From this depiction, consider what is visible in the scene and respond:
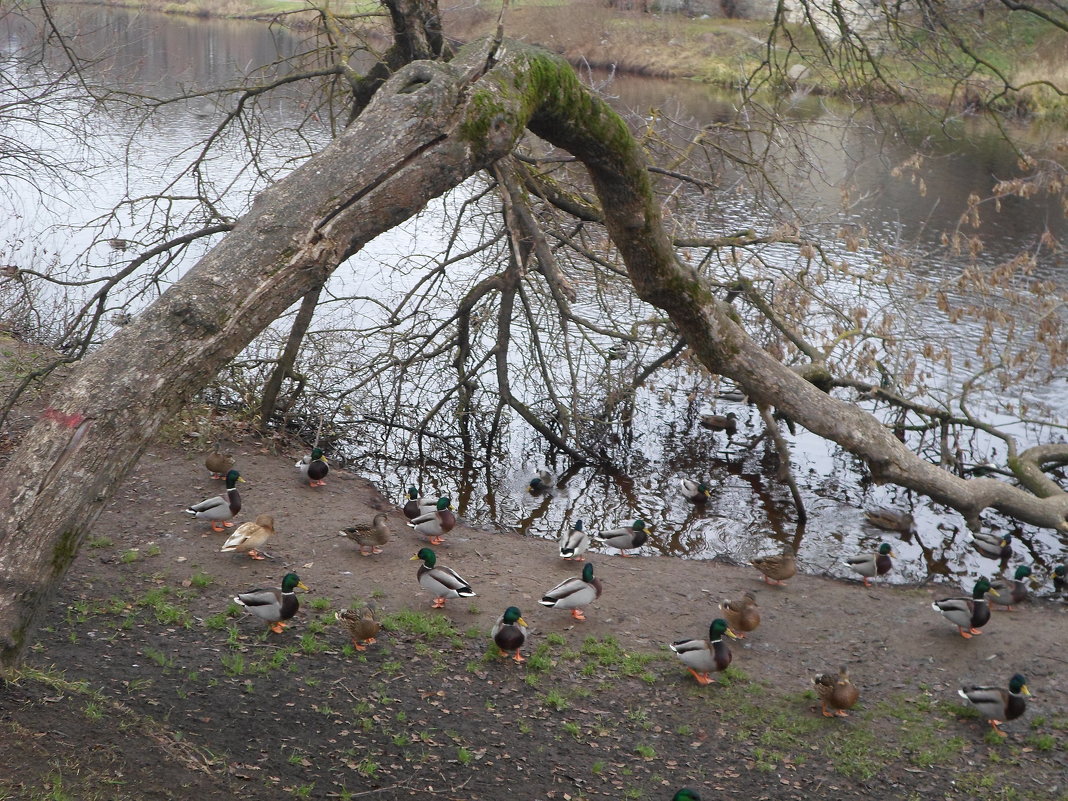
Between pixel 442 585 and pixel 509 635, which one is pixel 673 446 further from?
pixel 509 635

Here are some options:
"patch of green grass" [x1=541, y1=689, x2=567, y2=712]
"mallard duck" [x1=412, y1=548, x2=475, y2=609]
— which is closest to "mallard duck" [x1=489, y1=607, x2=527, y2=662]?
"patch of green grass" [x1=541, y1=689, x2=567, y2=712]

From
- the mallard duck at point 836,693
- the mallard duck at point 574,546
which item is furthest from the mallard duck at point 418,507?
the mallard duck at point 836,693

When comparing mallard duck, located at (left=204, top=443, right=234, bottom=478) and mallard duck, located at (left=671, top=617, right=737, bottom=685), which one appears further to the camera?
mallard duck, located at (left=204, top=443, right=234, bottom=478)

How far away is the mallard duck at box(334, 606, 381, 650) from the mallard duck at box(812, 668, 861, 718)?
3.43m

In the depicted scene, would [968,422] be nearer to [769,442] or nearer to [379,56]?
[769,442]

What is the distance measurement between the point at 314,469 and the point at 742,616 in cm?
518

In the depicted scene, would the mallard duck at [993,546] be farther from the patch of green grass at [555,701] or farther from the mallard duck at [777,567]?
the patch of green grass at [555,701]

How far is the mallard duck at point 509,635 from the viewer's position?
7316 millimetres

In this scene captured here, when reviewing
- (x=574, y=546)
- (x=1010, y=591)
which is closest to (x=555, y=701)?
(x=574, y=546)

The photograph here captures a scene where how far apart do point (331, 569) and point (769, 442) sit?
7.43 meters

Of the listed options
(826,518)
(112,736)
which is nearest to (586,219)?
(826,518)

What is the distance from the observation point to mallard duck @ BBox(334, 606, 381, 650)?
7.14 meters

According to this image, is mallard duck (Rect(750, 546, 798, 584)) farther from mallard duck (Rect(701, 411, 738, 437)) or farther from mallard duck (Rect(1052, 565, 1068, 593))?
mallard duck (Rect(701, 411, 738, 437))

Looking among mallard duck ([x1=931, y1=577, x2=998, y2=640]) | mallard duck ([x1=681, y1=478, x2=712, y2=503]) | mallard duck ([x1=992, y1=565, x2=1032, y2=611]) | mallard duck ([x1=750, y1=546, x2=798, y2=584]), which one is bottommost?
mallard duck ([x1=931, y1=577, x2=998, y2=640])
